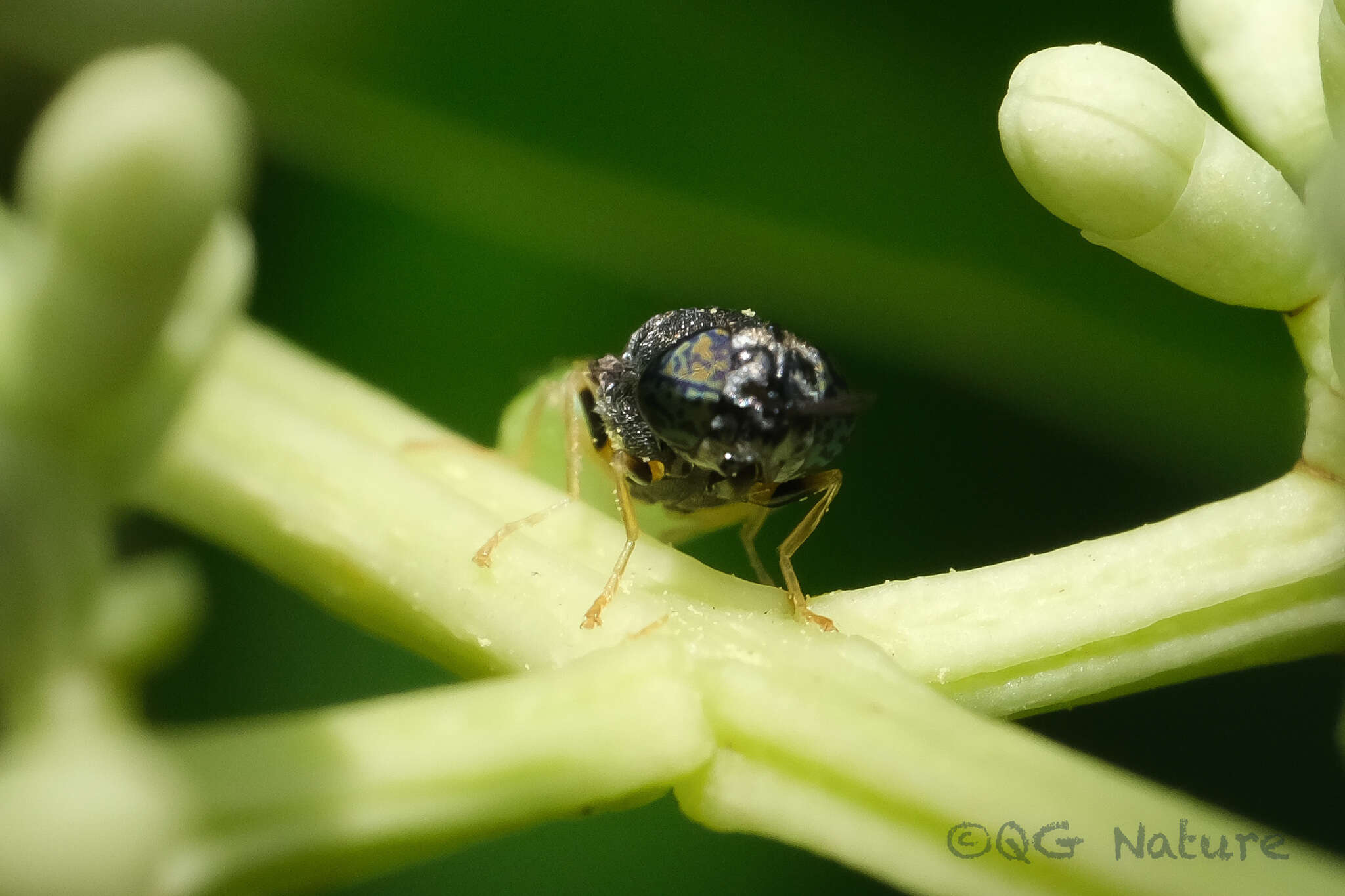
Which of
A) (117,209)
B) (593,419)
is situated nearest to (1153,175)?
(117,209)

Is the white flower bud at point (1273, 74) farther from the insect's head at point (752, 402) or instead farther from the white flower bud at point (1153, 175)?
the insect's head at point (752, 402)

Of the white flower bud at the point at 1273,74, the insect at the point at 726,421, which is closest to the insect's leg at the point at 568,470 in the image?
the insect at the point at 726,421

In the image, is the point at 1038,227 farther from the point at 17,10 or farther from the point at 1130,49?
the point at 17,10

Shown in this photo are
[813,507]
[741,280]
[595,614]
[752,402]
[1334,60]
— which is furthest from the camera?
[741,280]

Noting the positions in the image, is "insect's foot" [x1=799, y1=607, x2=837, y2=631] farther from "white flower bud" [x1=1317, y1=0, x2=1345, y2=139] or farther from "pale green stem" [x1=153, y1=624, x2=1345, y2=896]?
"white flower bud" [x1=1317, y1=0, x2=1345, y2=139]

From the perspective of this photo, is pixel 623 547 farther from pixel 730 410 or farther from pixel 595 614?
pixel 730 410

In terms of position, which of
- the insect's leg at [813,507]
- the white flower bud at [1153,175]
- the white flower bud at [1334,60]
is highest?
the white flower bud at [1334,60]
